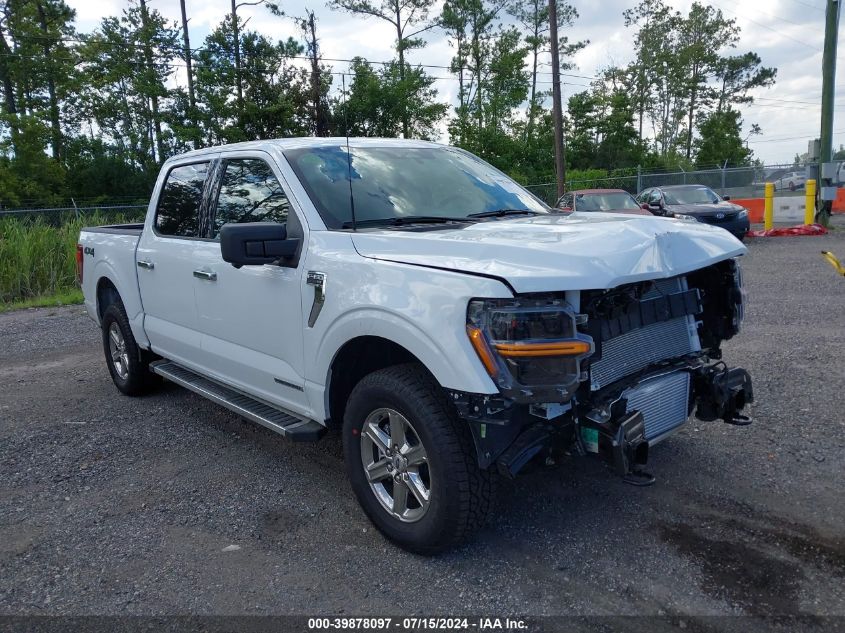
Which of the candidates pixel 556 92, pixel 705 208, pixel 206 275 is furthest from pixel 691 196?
pixel 206 275

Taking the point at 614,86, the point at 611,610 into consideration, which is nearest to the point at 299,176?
the point at 611,610

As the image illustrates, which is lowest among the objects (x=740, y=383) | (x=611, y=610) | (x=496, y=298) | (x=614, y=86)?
(x=611, y=610)

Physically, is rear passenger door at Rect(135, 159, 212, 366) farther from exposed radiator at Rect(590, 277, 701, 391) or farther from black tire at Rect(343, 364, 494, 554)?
exposed radiator at Rect(590, 277, 701, 391)

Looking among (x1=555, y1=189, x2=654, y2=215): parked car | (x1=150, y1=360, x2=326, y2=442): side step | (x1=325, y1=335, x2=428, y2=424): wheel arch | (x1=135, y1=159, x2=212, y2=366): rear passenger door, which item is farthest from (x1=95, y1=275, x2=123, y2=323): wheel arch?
(x1=555, y1=189, x2=654, y2=215): parked car

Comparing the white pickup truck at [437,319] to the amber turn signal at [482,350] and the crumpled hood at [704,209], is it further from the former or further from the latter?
the crumpled hood at [704,209]

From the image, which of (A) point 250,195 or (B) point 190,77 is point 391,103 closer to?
(B) point 190,77

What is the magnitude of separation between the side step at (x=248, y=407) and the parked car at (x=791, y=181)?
1055 inches

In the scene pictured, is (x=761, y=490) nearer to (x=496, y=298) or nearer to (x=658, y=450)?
(x=658, y=450)

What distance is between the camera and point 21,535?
3.72 metres

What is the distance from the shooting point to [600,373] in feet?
10.4

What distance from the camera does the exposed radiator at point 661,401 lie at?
3207 mm

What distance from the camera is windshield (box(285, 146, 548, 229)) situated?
392 cm

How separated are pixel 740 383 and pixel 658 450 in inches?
39.3

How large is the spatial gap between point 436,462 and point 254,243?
4.75 ft
